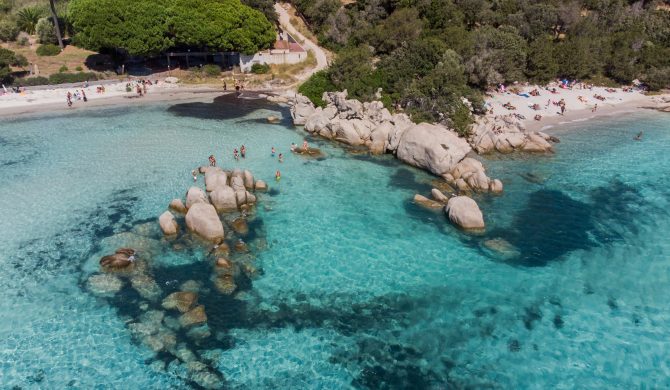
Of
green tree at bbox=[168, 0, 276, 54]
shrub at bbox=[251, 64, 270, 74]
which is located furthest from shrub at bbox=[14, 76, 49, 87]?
shrub at bbox=[251, 64, 270, 74]

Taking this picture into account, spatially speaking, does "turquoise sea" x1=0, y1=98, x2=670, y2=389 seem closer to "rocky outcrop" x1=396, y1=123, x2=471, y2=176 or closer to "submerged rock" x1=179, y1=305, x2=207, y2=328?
"submerged rock" x1=179, y1=305, x2=207, y2=328

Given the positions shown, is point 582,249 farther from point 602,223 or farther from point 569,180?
point 569,180

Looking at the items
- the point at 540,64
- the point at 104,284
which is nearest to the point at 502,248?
the point at 104,284

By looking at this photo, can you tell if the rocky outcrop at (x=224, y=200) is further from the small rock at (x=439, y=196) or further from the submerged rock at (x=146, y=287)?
the small rock at (x=439, y=196)

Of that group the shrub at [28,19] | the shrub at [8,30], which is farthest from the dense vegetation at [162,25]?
the shrub at [28,19]

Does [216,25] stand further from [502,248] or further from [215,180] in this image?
[502,248]

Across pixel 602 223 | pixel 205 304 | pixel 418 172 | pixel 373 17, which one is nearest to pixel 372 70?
pixel 418 172
